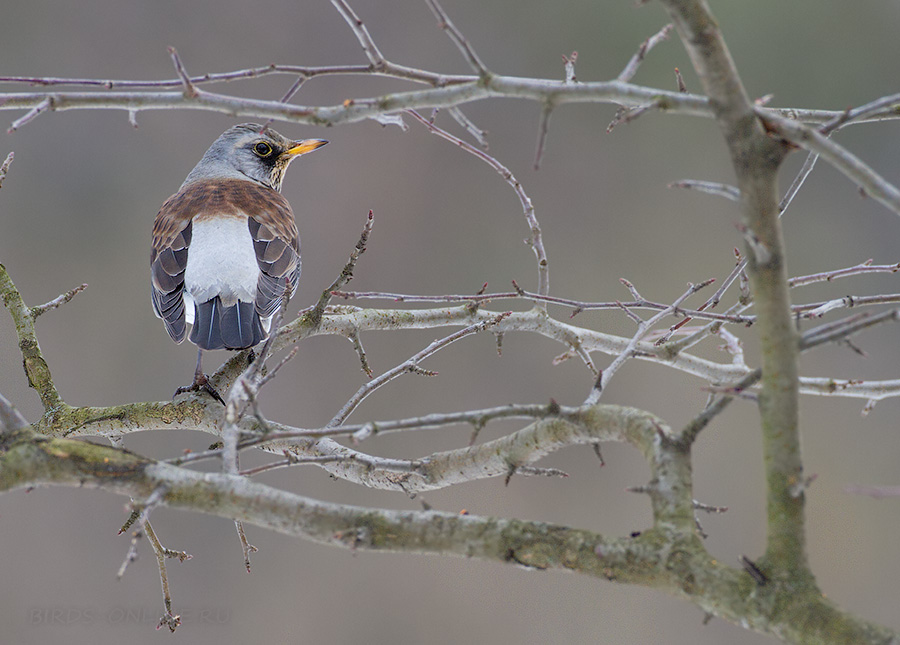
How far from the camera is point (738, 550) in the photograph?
3740 mm

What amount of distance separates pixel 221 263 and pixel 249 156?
2.12ft

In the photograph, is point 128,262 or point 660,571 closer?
point 660,571

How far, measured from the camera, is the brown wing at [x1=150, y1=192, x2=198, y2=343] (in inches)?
57.3

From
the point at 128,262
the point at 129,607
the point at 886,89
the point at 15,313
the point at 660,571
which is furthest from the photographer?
the point at 886,89

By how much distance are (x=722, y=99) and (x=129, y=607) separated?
3.52 m

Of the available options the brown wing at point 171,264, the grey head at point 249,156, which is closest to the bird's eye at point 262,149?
the grey head at point 249,156

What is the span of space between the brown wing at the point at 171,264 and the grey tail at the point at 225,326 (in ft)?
0.19

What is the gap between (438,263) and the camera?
161 inches

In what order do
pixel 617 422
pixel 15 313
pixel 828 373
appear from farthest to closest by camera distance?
1. pixel 828 373
2. pixel 15 313
3. pixel 617 422

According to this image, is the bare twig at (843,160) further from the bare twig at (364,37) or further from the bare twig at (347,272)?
the bare twig at (347,272)

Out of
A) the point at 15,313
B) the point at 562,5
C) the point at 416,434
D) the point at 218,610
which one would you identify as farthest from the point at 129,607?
the point at 562,5

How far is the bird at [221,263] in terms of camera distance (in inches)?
53.9

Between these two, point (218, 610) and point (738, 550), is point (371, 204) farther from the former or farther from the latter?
point (738, 550)

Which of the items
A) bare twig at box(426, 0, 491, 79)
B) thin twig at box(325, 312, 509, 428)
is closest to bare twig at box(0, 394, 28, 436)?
thin twig at box(325, 312, 509, 428)
